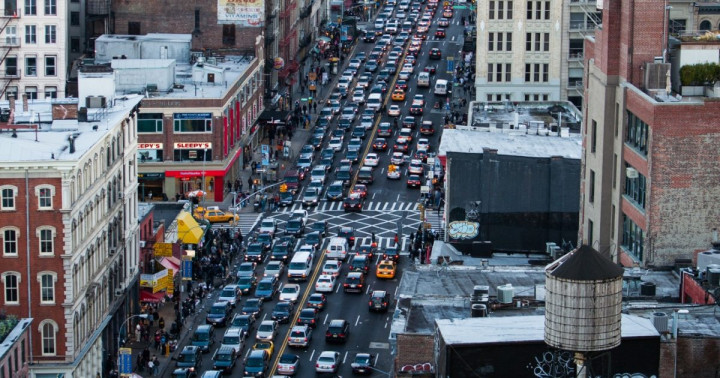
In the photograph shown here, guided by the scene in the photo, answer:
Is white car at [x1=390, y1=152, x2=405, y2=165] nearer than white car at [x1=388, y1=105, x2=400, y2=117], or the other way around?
white car at [x1=390, y1=152, x2=405, y2=165]

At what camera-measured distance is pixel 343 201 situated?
16325 cm

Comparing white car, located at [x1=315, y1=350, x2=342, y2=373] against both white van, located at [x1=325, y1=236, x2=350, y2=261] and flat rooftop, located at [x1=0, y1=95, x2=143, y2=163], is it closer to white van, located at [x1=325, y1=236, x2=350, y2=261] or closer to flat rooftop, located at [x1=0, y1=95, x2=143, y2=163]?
flat rooftop, located at [x1=0, y1=95, x2=143, y2=163]

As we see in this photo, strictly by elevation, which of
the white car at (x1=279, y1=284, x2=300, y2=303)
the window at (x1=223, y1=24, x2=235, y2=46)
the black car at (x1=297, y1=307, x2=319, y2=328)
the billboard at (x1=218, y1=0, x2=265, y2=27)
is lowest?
the black car at (x1=297, y1=307, x2=319, y2=328)

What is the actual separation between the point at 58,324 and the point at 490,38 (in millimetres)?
74309

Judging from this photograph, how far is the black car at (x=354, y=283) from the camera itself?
13400cm

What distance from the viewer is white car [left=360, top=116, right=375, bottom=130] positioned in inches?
7480

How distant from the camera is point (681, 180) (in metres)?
89.2

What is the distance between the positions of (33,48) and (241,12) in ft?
75.7

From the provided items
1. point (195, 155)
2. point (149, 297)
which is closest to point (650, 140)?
point (149, 297)

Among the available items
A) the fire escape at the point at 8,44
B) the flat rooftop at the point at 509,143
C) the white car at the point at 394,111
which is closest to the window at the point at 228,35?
the white car at the point at 394,111

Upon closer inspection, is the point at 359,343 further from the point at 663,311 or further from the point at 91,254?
the point at 663,311

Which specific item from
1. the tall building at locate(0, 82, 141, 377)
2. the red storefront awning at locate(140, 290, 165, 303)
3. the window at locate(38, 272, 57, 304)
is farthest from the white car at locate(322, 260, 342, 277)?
the window at locate(38, 272, 57, 304)

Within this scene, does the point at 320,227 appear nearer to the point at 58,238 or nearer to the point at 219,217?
the point at 219,217

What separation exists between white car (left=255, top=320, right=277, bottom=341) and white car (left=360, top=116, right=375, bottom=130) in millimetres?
69002
